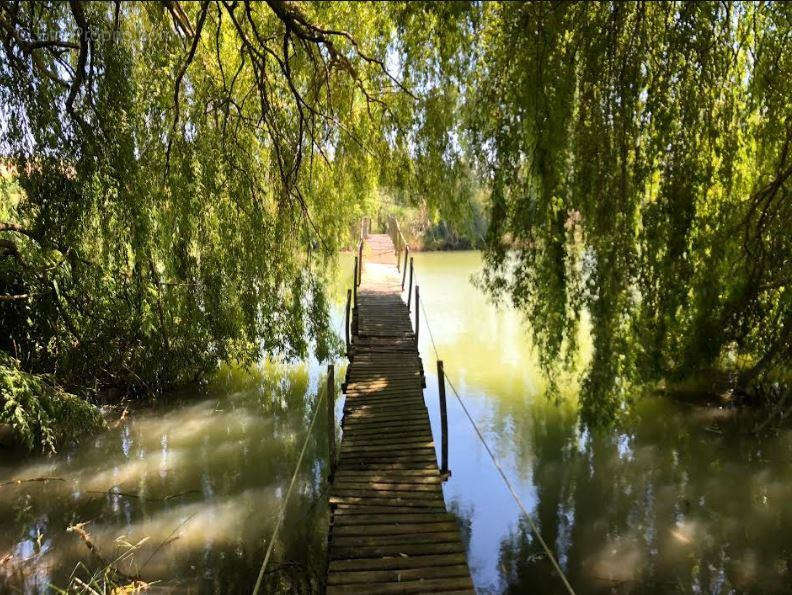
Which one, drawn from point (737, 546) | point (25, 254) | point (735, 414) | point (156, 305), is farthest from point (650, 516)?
point (25, 254)

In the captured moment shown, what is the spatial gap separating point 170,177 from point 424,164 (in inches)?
93.3

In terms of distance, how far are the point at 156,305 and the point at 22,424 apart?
6.20 ft

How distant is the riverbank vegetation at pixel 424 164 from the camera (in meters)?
3.13

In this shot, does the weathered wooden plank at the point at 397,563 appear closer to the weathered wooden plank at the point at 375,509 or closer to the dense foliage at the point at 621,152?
the weathered wooden plank at the point at 375,509

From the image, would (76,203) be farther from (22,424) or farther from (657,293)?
(657,293)

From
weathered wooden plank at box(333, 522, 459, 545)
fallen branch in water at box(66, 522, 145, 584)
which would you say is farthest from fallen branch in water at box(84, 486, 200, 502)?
weathered wooden plank at box(333, 522, 459, 545)

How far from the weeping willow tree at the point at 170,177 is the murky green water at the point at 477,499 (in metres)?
0.96

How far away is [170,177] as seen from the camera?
16.1 ft

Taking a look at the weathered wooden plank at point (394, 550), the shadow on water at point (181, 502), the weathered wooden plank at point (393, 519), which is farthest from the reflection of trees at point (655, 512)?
the shadow on water at point (181, 502)

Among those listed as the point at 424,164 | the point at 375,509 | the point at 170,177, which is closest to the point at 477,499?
the point at 375,509

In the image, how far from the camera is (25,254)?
503 centimetres

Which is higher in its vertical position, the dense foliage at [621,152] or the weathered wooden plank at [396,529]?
the dense foliage at [621,152]

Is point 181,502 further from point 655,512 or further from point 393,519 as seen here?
point 655,512

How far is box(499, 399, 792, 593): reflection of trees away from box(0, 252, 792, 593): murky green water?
0.02 meters
